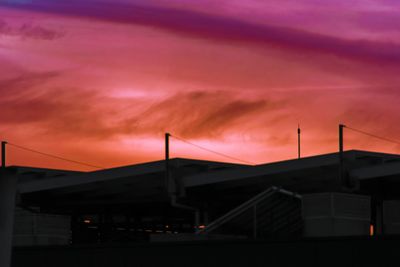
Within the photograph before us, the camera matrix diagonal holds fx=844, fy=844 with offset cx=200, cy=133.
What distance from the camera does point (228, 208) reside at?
50781mm

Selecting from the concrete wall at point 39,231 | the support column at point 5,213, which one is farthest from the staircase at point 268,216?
the support column at point 5,213

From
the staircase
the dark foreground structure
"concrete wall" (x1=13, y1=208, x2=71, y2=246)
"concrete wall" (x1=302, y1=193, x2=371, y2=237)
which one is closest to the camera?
the dark foreground structure

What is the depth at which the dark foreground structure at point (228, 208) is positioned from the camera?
79.5 feet

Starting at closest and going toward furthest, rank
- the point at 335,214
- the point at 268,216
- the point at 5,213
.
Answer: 1. the point at 5,213
2. the point at 335,214
3. the point at 268,216

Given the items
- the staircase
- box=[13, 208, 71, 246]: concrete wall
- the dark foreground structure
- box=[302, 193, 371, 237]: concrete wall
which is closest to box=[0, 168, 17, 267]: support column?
the dark foreground structure

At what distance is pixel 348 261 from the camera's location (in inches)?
909

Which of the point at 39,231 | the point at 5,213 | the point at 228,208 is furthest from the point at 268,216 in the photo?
the point at 5,213

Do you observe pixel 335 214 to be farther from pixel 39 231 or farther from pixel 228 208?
pixel 228 208

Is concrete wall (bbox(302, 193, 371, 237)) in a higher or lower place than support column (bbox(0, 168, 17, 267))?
higher

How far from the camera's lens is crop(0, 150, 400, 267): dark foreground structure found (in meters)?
24.2

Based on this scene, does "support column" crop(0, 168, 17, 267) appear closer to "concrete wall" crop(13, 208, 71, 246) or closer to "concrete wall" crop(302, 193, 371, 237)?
"concrete wall" crop(302, 193, 371, 237)

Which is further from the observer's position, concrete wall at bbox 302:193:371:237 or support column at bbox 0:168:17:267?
concrete wall at bbox 302:193:371:237

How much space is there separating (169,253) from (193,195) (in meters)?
15.7

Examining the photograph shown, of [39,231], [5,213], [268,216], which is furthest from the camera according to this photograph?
[39,231]
